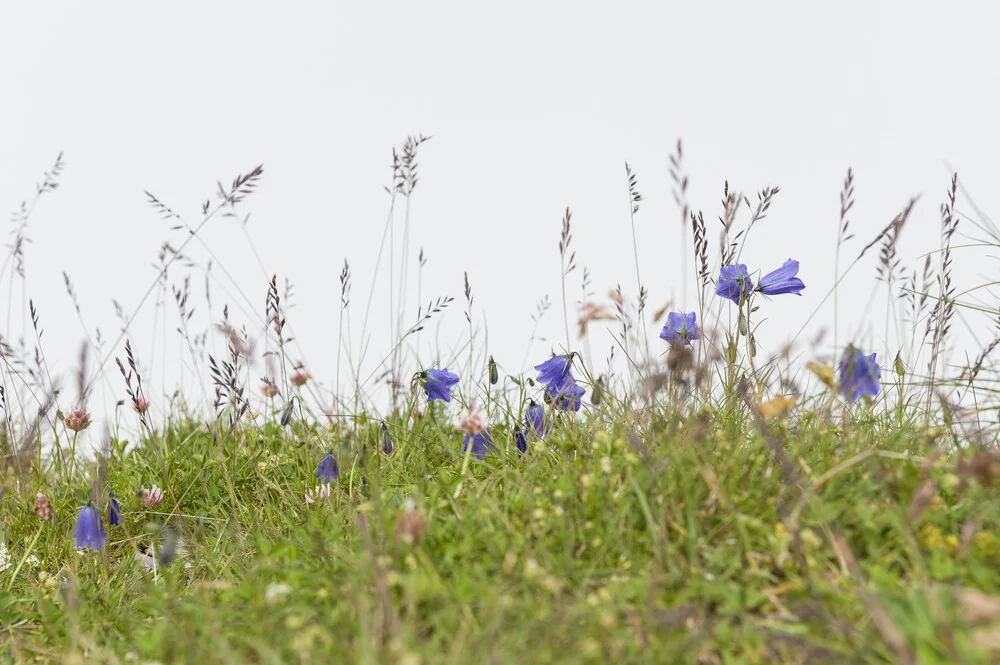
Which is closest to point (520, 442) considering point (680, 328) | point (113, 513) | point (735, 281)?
point (680, 328)

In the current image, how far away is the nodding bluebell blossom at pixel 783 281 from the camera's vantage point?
380 cm

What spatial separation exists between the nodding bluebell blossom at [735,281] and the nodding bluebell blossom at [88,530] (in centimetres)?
283

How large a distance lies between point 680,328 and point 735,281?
1.01 ft

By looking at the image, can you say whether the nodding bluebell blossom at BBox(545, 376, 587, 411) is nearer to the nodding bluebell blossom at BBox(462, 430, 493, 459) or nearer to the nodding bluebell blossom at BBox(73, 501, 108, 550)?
the nodding bluebell blossom at BBox(462, 430, 493, 459)

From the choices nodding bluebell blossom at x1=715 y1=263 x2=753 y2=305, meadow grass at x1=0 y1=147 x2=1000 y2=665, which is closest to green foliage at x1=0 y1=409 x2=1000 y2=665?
meadow grass at x1=0 y1=147 x2=1000 y2=665

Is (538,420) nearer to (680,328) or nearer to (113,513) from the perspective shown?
(680,328)

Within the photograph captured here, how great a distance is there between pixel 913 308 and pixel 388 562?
11.3 feet

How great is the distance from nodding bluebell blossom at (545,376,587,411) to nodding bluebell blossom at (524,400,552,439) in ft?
0.29

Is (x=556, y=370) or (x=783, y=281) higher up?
(x=783, y=281)

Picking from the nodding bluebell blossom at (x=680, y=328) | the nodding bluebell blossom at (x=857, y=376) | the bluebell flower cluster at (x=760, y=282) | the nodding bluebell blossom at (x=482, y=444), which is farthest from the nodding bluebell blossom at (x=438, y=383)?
the nodding bluebell blossom at (x=857, y=376)

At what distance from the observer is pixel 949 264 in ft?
13.9

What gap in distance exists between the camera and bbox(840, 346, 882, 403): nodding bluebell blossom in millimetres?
2902

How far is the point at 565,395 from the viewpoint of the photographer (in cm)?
399

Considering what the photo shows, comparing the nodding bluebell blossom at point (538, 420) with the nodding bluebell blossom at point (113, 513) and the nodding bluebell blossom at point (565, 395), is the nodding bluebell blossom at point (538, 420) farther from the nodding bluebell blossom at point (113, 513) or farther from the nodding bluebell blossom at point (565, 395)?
the nodding bluebell blossom at point (113, 513)
